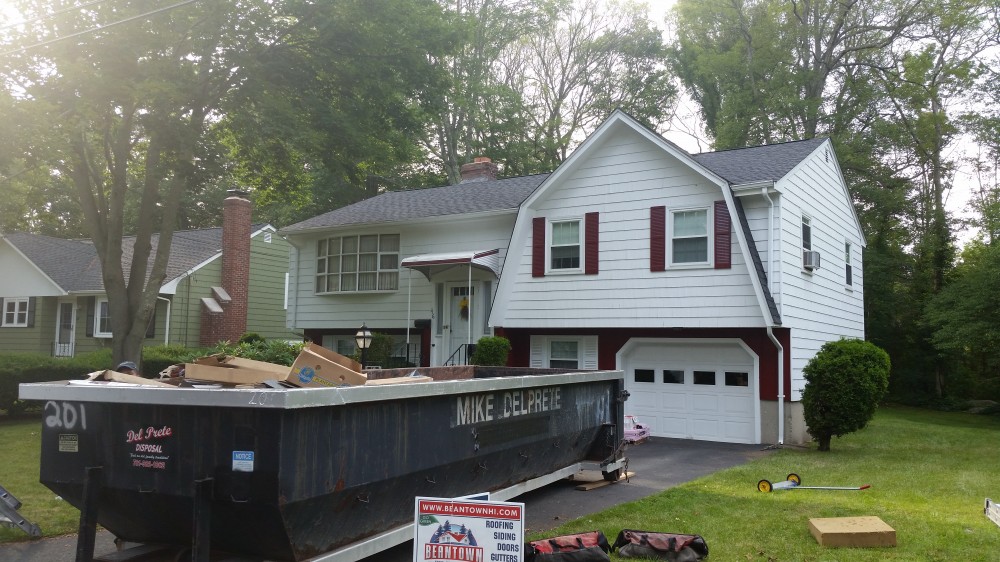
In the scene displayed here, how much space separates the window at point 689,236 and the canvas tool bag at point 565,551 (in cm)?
1026

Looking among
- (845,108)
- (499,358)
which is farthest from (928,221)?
(499,358)

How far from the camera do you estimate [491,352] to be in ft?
55.0

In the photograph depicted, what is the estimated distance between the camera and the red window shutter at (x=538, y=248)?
17516 mm

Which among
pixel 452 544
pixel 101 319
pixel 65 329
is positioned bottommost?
pixel 452 544

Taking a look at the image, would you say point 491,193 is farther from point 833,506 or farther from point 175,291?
point 833,506

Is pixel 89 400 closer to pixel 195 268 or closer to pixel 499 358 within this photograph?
pixel 499 358

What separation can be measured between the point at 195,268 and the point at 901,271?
26570 millimetres

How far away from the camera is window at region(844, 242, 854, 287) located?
65.5ft

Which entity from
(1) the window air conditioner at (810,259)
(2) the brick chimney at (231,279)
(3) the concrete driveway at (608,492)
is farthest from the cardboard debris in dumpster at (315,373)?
(2) the brick chimney at (231,279)

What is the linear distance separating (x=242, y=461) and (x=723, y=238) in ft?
40.4

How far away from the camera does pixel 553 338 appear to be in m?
18.1

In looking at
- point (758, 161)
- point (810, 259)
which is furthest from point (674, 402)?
point (758, 161)

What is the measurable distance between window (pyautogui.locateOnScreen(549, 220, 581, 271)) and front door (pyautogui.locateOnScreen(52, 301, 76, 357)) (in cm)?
1872

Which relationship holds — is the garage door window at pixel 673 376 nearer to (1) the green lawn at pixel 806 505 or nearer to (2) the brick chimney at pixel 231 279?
(1) the green lawn at pixel 806 505
